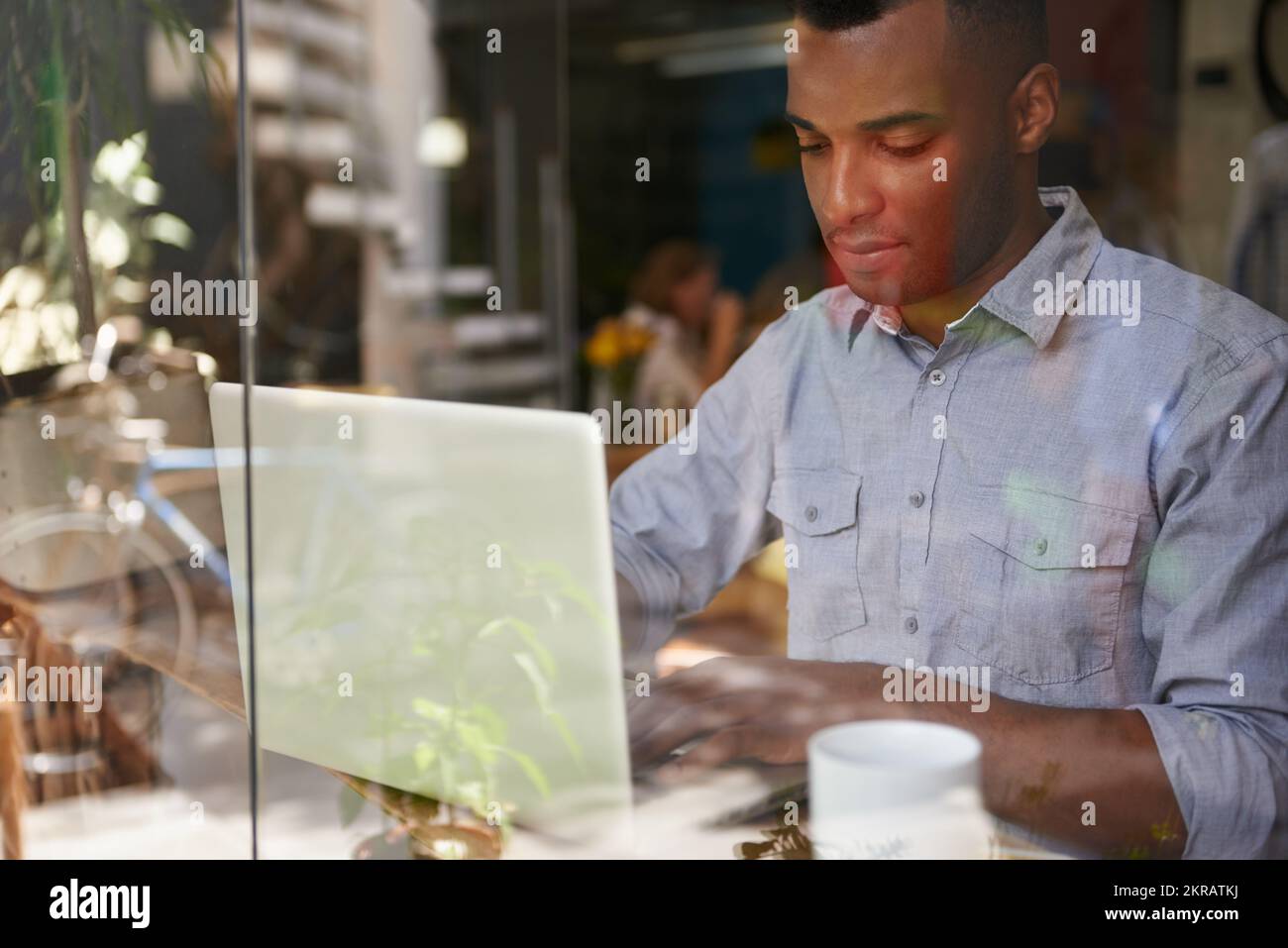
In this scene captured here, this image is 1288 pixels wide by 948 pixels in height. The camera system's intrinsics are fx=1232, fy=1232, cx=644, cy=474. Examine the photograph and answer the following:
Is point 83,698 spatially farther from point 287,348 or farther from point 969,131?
point 969,131

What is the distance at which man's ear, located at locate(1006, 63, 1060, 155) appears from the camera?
145 cm

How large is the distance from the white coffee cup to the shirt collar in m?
0.50

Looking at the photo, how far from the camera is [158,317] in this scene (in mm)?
1812

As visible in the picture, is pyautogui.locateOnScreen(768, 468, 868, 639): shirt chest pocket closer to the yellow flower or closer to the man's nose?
the man's nose

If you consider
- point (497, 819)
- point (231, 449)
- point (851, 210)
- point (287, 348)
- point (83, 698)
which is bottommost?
point (497, 819)

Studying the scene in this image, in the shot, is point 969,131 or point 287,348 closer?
point 969,131

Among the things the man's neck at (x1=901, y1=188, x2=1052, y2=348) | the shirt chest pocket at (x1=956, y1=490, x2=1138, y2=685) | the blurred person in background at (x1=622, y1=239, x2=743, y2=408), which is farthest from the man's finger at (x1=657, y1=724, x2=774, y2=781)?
the man's neck at (x1=901, y1=188, x2=1052, y2=348)

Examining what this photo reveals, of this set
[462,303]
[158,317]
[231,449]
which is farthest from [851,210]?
[462,303]

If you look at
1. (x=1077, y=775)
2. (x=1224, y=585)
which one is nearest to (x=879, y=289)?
(x=1224, y=585)

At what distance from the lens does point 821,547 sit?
5.16ft

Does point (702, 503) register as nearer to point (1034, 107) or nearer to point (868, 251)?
point (868, 251)

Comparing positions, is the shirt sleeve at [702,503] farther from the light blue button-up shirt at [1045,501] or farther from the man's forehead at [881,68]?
the man's forehead at [881,68]

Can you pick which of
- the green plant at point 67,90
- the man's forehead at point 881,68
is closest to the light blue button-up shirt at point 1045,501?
the man's forehead at point 881,68

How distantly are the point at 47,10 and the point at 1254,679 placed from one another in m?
1.85
